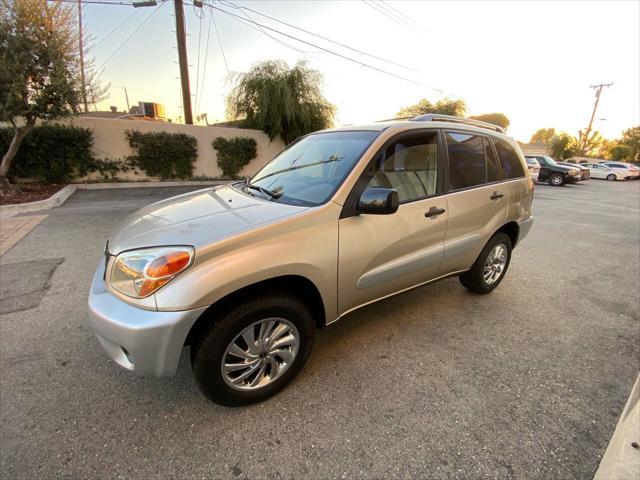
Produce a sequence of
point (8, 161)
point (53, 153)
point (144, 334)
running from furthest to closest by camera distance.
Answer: point (53, 153)
point (8, 161)
point (144, 334)

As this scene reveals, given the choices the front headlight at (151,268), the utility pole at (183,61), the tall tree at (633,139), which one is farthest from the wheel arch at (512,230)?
the tall tree at (633,139)

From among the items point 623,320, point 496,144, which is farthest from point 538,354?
point 496,144

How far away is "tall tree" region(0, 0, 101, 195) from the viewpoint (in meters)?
7.39

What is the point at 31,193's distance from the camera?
8.95 m

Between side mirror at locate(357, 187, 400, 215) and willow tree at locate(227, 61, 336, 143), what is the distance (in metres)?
13.8

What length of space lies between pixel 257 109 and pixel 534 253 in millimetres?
13497

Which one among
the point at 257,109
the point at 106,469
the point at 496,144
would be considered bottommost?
→ the point at 106,469

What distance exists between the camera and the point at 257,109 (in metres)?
15.1

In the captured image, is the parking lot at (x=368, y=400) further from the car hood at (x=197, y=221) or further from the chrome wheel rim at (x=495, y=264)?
the car hood at (x=197, y=221)

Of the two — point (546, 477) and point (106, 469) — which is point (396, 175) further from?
point (106, 469)

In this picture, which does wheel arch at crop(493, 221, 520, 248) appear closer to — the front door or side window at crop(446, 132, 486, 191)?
side window at crop(446, 132, 486, 191)

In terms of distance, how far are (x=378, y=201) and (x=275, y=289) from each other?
855mm

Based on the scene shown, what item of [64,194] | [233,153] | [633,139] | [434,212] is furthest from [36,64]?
[633,139]

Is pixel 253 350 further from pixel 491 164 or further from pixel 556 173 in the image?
pixel 556 173
